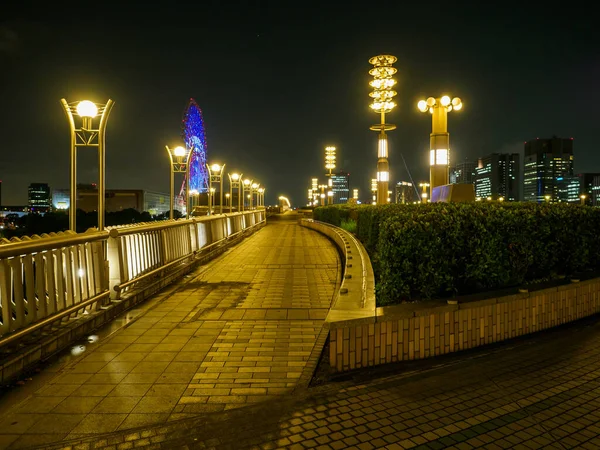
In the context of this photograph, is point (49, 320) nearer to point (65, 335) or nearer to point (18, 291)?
point (65, 335)

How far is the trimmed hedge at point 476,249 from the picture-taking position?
5.83 meters

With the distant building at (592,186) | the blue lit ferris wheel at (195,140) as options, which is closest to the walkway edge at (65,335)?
the blue lit ferris wheel at (195,140)

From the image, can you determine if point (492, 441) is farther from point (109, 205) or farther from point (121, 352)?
point (109, 205)

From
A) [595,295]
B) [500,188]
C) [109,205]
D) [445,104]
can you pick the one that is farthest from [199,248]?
[500,188]

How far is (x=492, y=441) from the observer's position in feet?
11.0

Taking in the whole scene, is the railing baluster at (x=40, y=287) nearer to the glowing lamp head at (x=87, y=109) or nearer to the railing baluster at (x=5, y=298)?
the railing baluster at (x=5, y=298)

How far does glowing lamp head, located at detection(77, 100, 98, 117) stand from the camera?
26.3 ft

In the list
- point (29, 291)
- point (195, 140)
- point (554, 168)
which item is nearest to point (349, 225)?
point (29, 291)

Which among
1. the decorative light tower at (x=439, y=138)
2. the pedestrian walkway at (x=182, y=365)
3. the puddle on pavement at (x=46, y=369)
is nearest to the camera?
the pedestrian walkway at (x=182, y=365)

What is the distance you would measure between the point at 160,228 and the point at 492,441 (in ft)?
24.9

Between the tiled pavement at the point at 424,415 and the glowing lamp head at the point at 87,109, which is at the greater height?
the glowing lamp head at the point at 87,109

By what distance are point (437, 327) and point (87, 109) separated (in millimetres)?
6945

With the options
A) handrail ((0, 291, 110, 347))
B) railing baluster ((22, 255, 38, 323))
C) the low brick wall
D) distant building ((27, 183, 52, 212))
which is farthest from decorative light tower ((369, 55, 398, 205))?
distant building ((27, 183, 52, 212))

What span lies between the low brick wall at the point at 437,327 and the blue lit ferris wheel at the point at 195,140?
6444 centimetres
